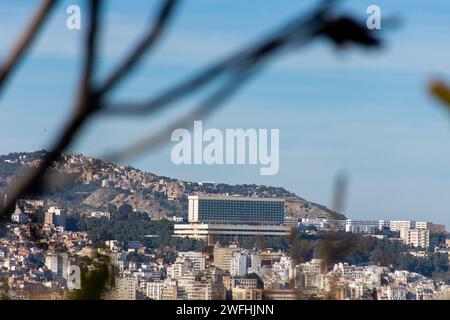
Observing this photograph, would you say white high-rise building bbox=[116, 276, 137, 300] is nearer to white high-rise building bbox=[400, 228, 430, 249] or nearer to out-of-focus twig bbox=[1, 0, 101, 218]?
out-of-focus twig bbox=[1, 0, 101, 218]

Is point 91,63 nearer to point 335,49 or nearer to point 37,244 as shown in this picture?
point 335,49

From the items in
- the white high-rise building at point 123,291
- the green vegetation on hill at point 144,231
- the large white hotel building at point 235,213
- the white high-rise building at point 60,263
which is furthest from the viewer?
the green vegetation on hill at point 144,231

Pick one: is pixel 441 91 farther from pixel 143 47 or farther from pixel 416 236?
pixel 416 236

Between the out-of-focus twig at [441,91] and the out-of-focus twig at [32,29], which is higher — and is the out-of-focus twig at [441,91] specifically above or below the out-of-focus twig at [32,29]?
below

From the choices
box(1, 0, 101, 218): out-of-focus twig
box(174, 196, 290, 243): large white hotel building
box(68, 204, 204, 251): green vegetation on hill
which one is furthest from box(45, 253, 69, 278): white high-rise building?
box(68, 204, 204, 251): green vegetation on hill

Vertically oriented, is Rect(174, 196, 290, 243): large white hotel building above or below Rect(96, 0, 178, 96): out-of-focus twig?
above

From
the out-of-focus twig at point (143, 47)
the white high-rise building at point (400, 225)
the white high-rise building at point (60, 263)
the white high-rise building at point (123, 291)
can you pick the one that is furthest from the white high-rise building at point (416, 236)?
the out-of-focus twig at point (143, 47)

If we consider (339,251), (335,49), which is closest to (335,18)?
(335,49)

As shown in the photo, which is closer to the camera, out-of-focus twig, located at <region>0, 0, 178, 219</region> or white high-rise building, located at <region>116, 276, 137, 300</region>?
out-of-focus twig, located at <region>0, 0, 178, 219</region>

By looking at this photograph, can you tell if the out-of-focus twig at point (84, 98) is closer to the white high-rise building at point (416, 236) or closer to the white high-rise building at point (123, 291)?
the white high-rise building at point (123, 291)

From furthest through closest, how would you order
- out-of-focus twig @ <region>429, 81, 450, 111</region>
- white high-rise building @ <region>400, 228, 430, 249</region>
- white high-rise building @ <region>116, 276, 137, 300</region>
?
1. white high-rise building @ <region>400, 228, 430, 249</region>
2. white high-rise building @ <region>116, 276, 137, 300</region>
3. out-of-focus twig @ <region>429, 81, 450, 111</region>

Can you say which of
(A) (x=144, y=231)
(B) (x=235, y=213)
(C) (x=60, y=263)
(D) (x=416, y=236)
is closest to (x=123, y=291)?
(C) (x=60, y=263)
